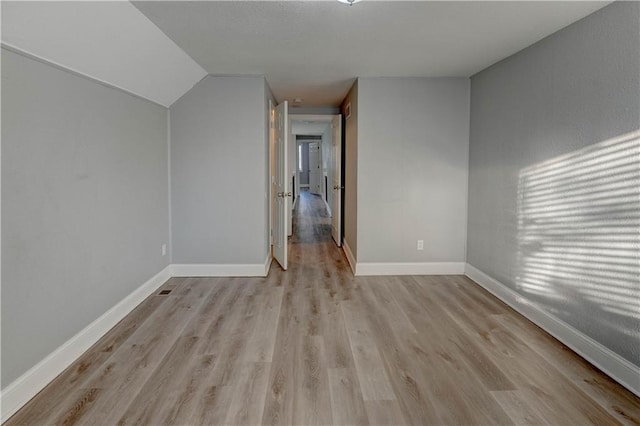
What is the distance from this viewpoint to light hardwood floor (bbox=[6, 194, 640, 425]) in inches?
78.8

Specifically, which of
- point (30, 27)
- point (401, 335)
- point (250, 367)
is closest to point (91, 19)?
point (30, 27)

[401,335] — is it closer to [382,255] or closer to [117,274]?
[382,255]

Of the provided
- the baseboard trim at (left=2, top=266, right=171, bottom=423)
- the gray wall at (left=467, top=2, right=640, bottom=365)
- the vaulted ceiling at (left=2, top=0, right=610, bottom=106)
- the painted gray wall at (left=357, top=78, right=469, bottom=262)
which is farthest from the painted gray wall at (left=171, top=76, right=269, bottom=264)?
the gray wall at (left=467, top=2, right=640, bottom=365)

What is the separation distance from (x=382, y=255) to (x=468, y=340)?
1.84 metres

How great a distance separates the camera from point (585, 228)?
264 centimetres

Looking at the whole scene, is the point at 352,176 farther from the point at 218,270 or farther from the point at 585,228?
the point at 585,228

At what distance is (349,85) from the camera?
4871 mm

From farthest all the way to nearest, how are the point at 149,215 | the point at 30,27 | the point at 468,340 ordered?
the point at 149,215 < the point at 468,340 < the point at 30,27

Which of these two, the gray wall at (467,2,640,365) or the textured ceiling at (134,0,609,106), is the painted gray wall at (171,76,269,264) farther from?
the gray wall at (467,2,640,365)

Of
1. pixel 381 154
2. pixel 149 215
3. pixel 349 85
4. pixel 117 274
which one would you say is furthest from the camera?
pixel 349 85

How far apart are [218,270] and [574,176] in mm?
3563

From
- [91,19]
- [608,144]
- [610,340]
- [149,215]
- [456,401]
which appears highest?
[91,19]

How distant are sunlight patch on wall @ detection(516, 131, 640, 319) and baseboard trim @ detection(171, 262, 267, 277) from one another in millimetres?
2716

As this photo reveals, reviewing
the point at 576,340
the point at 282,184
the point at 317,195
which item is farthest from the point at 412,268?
the point at 317,195
